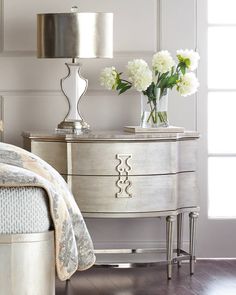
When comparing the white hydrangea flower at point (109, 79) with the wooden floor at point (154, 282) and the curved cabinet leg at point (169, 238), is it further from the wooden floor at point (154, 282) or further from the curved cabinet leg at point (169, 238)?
the wooden floor at point (154, 282)

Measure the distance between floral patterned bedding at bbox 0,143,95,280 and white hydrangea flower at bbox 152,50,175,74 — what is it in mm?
1646

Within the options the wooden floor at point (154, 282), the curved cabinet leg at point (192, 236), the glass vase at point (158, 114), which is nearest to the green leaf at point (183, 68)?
the glass vase at point (158, 114)

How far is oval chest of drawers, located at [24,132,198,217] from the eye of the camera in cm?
434

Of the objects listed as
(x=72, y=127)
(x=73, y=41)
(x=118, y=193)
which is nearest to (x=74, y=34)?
(x=73, y=41)

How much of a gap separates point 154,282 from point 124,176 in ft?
1.96

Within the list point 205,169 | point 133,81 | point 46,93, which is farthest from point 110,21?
point 205,169

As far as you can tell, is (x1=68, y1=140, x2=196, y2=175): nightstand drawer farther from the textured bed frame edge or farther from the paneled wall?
the textured bed frame edge

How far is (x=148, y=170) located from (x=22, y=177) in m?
1.73

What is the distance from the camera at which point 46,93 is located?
4969 millimetres

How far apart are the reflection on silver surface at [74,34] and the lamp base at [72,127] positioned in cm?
36

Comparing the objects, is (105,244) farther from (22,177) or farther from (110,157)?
(22,177)

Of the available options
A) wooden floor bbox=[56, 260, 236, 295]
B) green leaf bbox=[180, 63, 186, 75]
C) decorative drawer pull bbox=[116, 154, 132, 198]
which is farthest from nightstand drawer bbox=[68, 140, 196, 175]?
wooden floor bbox=[56, 260, 236, 295]

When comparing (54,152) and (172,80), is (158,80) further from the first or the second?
(54,152)

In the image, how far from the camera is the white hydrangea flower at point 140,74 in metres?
4.56
